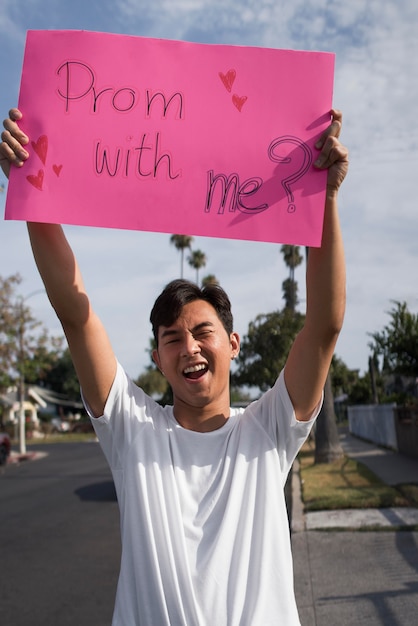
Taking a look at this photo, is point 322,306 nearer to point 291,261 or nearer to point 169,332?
point 169,332

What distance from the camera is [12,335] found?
2956cm

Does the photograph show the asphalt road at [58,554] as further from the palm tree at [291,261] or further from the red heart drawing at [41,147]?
the palm tree at [291,261]

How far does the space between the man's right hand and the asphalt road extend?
428cm

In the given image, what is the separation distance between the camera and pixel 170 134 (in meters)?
2.41

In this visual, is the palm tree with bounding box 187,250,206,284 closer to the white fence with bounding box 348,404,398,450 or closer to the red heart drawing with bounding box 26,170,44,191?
the white fence with bounding box 348,404,398,450

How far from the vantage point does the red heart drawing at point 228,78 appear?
7.92 feet

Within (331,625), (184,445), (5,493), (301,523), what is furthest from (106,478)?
(184,445)

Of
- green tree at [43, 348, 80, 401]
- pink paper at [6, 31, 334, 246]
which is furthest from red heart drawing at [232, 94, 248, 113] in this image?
green tree at [43, 348, 80, 401]

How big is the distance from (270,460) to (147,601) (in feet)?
1.74

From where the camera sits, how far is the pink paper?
7.57 ft

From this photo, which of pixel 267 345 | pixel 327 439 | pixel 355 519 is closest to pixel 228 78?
pixel 355 519

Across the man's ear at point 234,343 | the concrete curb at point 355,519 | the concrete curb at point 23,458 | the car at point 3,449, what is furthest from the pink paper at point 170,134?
the concrete curb at point 23,458

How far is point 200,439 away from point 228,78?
119 centimetres

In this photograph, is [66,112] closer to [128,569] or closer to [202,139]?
[202,139]
